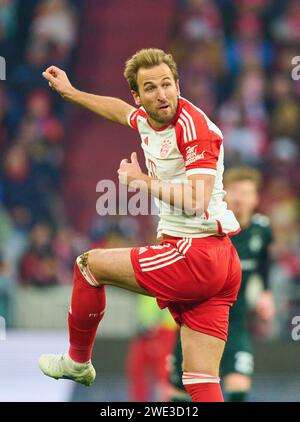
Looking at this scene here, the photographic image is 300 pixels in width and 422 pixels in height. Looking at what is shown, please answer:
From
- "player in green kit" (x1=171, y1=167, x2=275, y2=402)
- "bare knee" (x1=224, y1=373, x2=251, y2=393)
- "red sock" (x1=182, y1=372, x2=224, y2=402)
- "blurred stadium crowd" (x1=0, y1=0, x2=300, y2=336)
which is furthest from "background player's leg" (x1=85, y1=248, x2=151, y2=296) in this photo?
"blurred stadium crowd" (x1=0, y1=0, x2=300, y2=336)

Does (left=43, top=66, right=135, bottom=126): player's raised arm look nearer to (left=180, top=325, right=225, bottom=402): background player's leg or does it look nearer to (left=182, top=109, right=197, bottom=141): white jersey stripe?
(left=182, top=109, right=197, bottom=141): white jersey stripe

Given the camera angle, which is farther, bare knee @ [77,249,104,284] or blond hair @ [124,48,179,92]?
bare knee @ [77,249,104,284]

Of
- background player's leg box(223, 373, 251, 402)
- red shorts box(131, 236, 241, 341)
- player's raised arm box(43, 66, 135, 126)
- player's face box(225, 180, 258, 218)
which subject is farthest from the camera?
player's face box(225, 180, 258, 218)

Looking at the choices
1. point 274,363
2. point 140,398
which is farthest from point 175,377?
point 274,363

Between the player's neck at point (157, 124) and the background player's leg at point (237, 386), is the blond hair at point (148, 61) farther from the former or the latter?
the background player's leg at point (237, 386)

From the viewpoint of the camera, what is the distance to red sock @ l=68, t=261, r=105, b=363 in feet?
19.0

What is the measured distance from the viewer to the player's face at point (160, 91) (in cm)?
549

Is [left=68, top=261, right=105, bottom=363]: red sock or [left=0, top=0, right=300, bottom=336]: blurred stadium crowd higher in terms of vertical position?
[left=0, top=0, right=300, bottom=336]: blurred stadium crowd

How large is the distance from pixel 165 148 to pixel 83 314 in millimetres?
1007

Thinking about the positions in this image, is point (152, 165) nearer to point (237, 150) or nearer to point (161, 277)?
point (161, 277)

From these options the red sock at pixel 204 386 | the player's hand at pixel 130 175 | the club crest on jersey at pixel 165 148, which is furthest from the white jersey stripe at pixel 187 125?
the red sock at pixel 204 386

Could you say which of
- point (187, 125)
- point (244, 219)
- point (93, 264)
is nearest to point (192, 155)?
point (187, 125)

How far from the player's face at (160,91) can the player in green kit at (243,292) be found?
2.37 m

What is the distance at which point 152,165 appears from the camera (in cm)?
570
